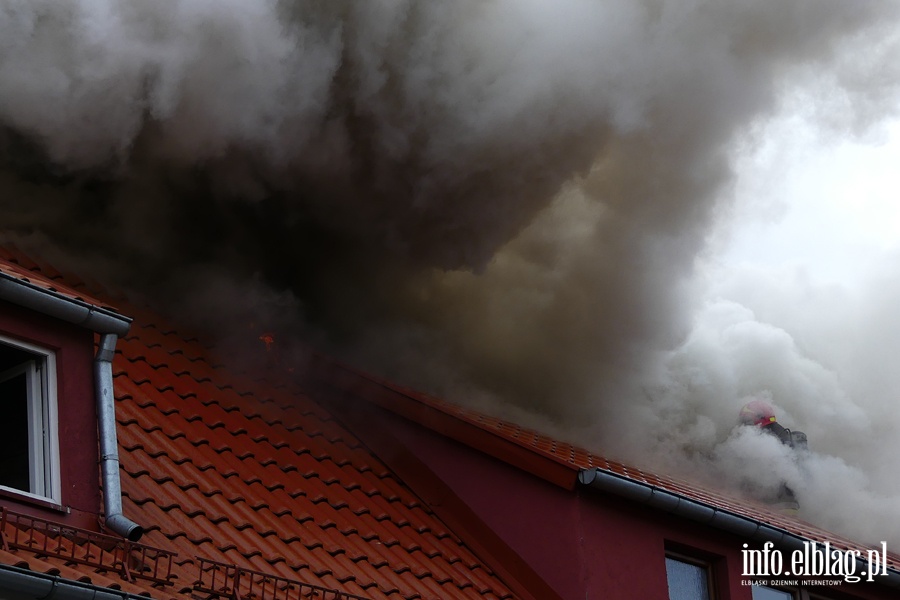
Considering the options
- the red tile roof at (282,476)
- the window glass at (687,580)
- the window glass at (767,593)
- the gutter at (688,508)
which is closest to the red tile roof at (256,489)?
the red tile roof at (282,476)

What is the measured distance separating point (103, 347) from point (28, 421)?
56 cm

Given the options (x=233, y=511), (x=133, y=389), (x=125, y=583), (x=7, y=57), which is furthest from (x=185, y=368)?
(x=125, y=583)

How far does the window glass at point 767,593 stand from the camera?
913 cm

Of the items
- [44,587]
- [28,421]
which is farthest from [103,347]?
[44,587]

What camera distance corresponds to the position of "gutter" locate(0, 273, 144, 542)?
564 cm

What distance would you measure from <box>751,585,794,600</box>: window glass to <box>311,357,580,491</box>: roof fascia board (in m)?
2.05

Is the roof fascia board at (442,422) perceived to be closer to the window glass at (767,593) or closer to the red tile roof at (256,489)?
the red tile roof at (256,489)

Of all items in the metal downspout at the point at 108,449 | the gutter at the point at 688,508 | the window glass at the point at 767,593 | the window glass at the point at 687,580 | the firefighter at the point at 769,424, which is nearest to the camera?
the metal downspout at the point at 108,449

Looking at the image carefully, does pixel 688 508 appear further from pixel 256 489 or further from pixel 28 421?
pixel 28 421

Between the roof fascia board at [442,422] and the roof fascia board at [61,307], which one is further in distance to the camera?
the roof fascia board at [442,422]

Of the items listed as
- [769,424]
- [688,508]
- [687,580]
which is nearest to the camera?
[688,508]

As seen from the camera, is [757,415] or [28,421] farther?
[757,415]

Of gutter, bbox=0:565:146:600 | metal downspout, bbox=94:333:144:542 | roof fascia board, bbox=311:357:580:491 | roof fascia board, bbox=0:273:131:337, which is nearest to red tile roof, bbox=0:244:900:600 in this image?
roof fascia board, bbox=311:357:580:491

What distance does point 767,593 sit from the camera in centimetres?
920
